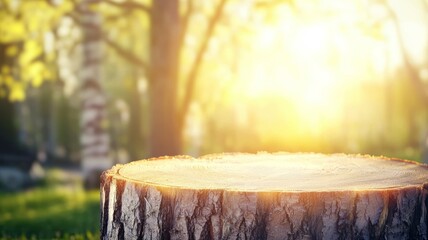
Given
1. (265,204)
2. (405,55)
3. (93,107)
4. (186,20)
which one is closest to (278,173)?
(265,204)

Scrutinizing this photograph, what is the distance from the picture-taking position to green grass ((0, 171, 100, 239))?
633cm

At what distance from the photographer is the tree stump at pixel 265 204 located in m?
2.73

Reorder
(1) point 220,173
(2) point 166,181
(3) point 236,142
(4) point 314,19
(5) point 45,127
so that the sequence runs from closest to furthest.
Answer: (2) point 166,181 < (1) point 220,173 < (4) point 314,19 < (3) point 236,142 < (5) point 45,127

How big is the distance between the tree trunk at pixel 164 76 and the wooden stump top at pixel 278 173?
4807 millimetres

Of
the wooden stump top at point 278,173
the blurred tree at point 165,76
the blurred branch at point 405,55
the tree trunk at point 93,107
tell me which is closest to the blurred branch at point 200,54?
the blurred tree at point 165,76

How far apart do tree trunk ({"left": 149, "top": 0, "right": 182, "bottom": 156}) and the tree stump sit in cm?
545

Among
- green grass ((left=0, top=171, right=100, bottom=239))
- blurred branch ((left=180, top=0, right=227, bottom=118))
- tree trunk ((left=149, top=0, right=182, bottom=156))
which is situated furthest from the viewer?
blurred branch ((left=180, top=0, right=227, bottom=118))

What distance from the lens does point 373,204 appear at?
279 cm

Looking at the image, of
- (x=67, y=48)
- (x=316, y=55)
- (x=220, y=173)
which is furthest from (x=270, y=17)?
(x=67, y=48)

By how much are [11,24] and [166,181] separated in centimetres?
745

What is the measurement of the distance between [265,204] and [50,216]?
20.8 feet

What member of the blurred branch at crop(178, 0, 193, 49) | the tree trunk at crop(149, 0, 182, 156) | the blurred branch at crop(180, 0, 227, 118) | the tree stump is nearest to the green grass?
the tree trunk at crop(149, 0, 182, 156)

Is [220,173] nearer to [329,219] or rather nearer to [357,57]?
[329,219]

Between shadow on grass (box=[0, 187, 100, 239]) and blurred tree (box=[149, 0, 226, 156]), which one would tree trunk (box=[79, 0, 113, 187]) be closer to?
shadow on grass (box=[0, 187, 100, 239])
